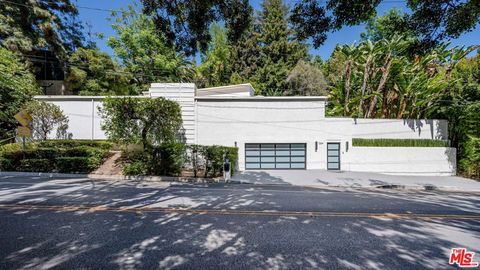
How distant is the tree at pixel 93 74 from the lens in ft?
69.3

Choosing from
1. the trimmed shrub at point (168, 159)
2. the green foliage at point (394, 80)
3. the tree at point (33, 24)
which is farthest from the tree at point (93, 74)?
the green foliage at point (394, 80)

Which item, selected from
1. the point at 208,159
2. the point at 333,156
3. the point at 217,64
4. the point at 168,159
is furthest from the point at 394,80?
the point at 217,64

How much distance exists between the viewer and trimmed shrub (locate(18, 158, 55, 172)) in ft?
36.4

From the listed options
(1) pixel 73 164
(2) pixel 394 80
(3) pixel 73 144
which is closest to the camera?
(1) pixel 73 164

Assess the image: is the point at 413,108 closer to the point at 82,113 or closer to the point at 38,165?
the point at 38,165

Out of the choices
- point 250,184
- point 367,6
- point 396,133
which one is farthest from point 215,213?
point 396,133

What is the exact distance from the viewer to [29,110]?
Result: 46.5 ft

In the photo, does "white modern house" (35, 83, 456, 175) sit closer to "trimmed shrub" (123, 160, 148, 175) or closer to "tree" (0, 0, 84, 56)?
"trimmed shrub" (123, 160, 148, 175)

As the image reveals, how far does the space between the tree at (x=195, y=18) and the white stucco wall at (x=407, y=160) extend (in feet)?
40.6

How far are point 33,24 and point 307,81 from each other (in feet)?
91.6

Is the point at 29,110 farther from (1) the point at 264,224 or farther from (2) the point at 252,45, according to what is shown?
(2) the point at 252,45

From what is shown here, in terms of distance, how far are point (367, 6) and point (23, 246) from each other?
8.05m

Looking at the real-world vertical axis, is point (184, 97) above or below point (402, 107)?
above

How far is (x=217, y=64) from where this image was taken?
95.8 ft
